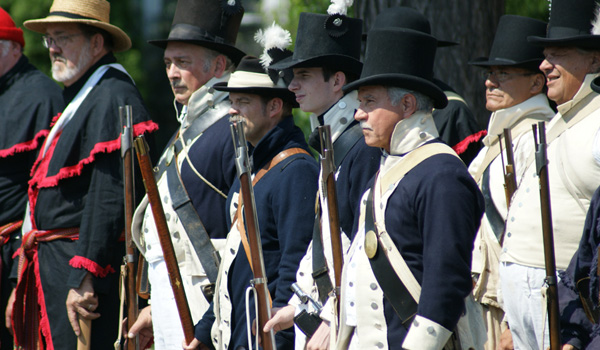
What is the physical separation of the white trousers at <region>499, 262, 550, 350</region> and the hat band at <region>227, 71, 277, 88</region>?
1646 millimetres

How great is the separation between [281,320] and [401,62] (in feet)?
4.61

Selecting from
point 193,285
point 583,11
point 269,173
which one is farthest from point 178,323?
point 583,11

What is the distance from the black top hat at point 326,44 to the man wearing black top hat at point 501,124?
112 cm

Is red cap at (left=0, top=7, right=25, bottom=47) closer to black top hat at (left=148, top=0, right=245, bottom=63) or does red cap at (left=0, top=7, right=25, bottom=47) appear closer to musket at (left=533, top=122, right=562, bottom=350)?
black top hat at (left=148, top=0, right=245, bottom=63)

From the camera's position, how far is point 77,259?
6.14 meters

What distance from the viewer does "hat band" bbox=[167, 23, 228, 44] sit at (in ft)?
19.6

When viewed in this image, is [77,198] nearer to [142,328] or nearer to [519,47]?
[142,328]

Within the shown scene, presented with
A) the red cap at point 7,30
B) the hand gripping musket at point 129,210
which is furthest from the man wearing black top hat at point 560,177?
the red cap at point 7,30

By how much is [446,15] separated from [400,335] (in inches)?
154

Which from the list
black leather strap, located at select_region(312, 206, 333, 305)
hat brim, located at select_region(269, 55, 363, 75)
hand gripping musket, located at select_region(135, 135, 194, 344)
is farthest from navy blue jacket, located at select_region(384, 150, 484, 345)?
hand gripping musket, located at select_region(135, 135, 194, 344)

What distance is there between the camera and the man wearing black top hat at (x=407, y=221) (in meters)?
3.71

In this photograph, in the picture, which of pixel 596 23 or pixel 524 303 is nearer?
pixel 524 303

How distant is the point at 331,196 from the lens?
14.2 feet

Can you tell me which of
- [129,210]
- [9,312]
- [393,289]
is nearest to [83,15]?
[129,210]
